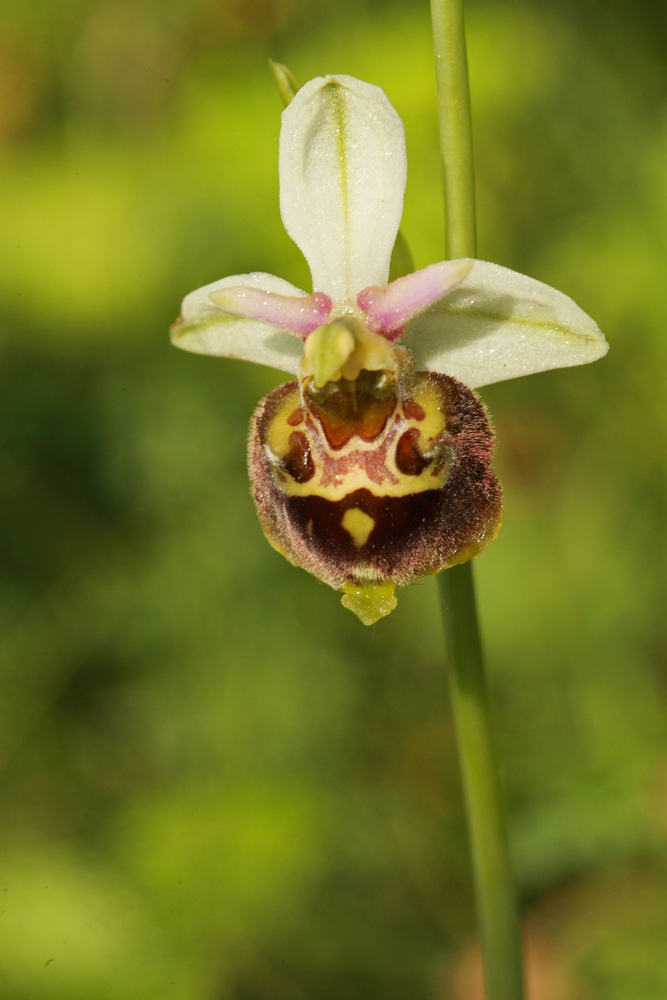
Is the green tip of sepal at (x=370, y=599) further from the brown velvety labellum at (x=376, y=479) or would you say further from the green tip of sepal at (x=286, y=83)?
the green tip of sepal at (x=286, y=83)

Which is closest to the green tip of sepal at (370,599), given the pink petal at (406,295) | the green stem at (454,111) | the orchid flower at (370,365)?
the orchid flower at (370,365)

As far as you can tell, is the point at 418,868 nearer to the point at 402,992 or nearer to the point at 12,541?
the point at 402,992

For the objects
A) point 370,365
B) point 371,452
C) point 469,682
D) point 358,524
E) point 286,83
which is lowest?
point 469,682

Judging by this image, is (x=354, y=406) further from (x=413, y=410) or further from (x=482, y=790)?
(x=482, y=790)

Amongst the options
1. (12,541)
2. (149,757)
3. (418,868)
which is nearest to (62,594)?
(12,541)

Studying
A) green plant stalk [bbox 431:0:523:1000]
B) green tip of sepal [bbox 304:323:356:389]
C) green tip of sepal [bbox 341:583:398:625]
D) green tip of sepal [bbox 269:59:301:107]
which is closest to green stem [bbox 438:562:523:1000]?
green plant stalk [bbox 431:0:523:1000]

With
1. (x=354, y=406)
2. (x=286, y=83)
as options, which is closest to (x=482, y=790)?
(x=354, y=406)

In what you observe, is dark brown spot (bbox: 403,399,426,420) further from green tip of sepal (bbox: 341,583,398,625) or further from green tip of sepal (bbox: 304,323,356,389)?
green tip of sepal (bbox: 341,583,398,625)

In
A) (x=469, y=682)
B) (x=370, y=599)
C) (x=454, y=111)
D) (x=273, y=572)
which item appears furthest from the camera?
(x=273, y=572)
